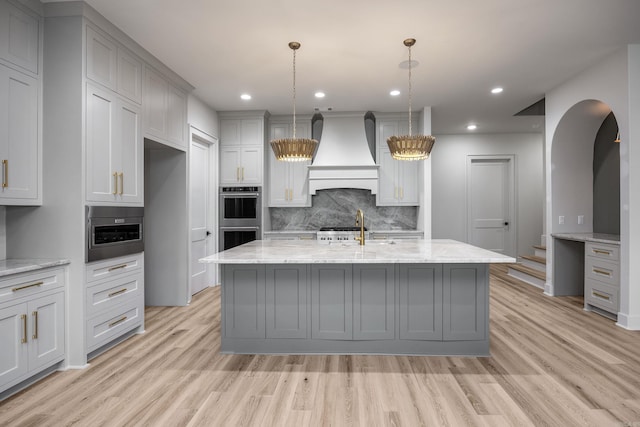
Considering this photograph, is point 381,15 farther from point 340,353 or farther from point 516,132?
point 516,132

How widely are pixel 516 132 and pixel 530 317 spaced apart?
190 inches

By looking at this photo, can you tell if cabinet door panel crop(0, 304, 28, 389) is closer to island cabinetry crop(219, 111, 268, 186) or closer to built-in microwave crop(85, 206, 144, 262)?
built-in microwave crop(85, 206, 144, 262)

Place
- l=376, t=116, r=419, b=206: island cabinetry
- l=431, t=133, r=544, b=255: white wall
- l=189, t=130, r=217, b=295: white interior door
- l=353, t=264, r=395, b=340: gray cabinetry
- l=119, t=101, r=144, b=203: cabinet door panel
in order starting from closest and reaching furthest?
l=353, t=264, r=395, b=340: gray cabinetry, l=119, t=101, r=144, b=203: cabinet door panel, l=189, t=130, r=217, b=295: white interior door, l=376, t=116, r=419, b=206: island cabinetry, l=431, t=133, r=544, b=255: white wall

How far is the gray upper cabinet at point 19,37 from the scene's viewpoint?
2.42m

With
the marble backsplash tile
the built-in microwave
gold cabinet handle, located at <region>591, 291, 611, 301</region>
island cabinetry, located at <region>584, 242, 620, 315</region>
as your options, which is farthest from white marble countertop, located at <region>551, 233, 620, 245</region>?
the built-in microwave

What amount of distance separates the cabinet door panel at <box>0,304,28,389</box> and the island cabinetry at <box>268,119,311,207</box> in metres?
3.83

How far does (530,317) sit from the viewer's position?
3.91 m

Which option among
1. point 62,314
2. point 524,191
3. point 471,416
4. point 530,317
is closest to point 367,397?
point 471,416

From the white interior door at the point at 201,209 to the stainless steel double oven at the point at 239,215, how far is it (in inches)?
6.3

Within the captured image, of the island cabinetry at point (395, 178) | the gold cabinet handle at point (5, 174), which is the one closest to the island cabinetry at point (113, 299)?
the gold cabinet handle at point (5, 174)

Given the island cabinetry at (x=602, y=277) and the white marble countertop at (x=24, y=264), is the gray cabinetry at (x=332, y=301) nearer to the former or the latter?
the white marble countertop at (x=24, y=264)

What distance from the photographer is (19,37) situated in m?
2.54

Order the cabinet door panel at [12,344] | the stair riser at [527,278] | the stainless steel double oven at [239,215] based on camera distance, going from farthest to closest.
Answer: the stainless steel double oven at [239,215] → the stair riser at [527,278] → the cabinet door panel at [12,344]

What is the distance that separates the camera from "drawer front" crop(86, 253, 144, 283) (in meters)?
2.82
